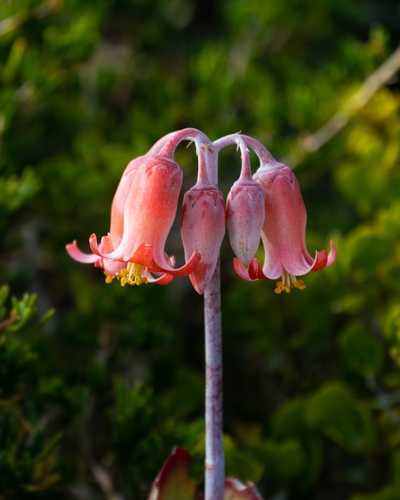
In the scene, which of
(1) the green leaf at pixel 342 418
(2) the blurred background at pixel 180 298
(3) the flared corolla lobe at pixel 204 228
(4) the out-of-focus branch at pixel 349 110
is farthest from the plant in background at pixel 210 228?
(4) the out-of-focus branch at pixel 349 110

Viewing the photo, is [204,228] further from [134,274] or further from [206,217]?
[134,274]

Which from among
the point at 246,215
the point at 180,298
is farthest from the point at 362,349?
the point at 180,298

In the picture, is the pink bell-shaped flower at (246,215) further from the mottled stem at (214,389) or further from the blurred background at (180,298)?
the blurred background at (180,298)

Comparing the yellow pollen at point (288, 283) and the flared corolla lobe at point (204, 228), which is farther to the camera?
the yellow pollen at point (288, 283)

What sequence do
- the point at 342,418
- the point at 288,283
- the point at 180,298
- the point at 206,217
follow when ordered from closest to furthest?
the point at 206,217
the point at 288,283
the point at 342,418
the point at 180,298

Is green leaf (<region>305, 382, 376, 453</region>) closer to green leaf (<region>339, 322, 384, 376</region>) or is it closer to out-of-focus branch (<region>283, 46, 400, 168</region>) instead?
green leaf (<region>339, 322, 384, 376</region>)

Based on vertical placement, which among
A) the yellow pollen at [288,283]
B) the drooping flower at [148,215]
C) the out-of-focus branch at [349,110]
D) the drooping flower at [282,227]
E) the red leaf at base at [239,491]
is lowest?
the red leaf at base at [239,491]

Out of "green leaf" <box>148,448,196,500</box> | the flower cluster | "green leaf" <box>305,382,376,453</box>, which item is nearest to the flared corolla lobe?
the flower cluster

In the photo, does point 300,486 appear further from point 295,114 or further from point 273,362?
point 295,114
